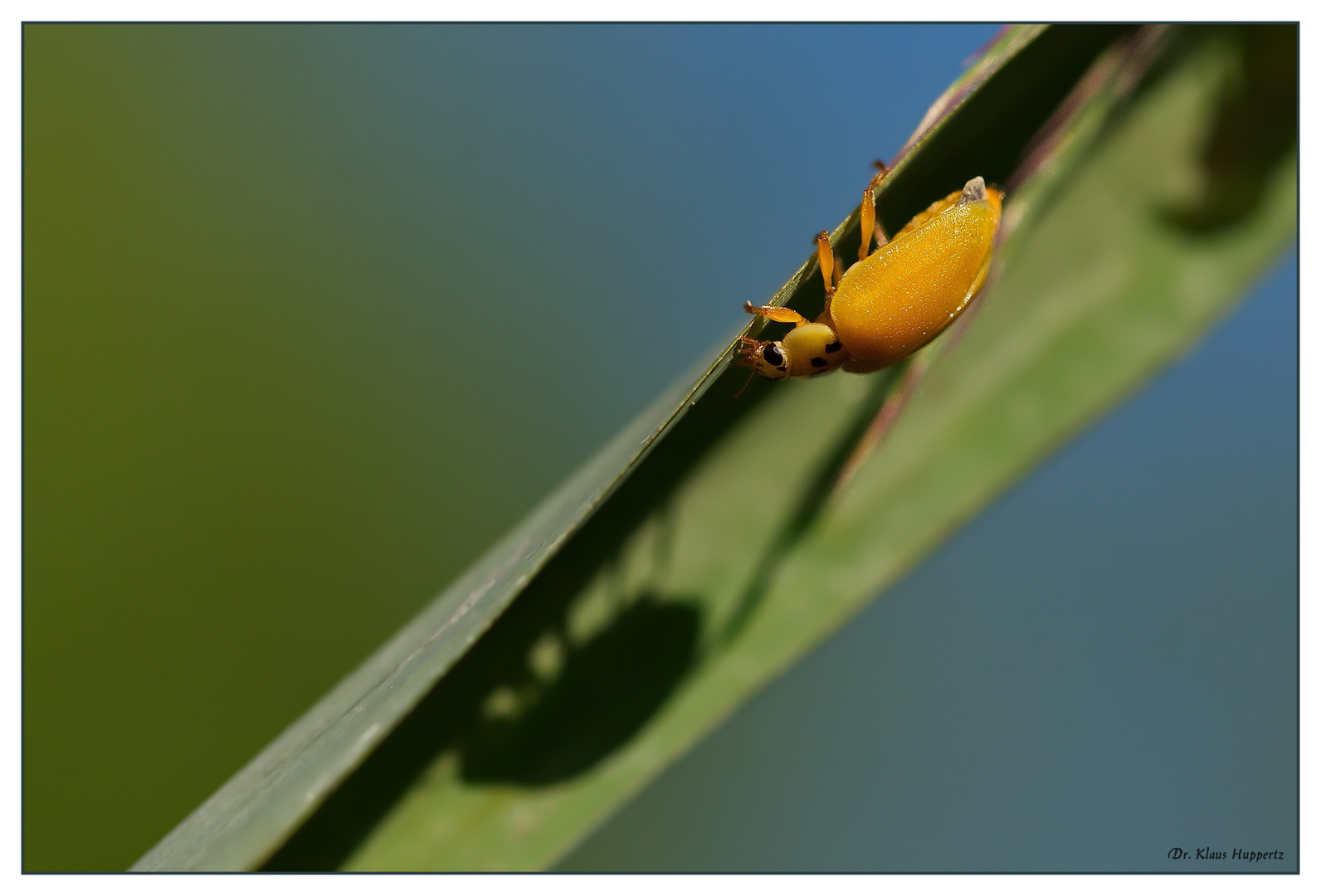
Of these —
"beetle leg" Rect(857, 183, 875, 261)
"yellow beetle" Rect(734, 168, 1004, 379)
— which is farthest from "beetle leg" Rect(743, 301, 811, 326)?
"beetle leg" Rect(857, 183, 875, 261)

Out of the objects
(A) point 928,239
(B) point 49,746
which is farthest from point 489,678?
(B) point 49,746

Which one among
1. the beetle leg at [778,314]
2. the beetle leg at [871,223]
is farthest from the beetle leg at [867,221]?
the beetle leg at [778,314]

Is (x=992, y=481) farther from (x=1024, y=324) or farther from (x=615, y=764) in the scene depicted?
(x=615, y=764)

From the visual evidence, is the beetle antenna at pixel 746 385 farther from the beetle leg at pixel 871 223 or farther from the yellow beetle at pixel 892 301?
the beetle leg at pixel 871 223

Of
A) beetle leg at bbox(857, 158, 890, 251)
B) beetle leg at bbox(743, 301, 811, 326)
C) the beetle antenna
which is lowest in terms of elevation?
the beetle antenna

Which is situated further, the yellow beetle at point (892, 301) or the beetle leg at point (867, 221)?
the yellow beetle at point (892, 301)

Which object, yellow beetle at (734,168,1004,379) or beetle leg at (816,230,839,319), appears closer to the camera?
beetle leg at (816,230,839,319)

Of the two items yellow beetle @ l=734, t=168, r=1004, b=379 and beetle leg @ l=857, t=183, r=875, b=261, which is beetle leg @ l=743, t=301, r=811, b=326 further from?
beetle leg @ l=857, t=183, r=875, b=261

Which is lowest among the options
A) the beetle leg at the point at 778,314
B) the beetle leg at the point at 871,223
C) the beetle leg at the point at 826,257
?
the beetle leg at the point at 778,314

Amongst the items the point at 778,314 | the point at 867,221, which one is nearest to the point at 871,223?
the point at 867,221
